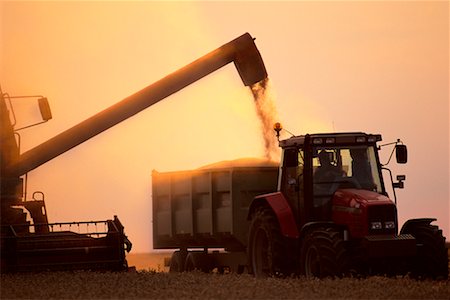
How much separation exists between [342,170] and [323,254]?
1.71 m

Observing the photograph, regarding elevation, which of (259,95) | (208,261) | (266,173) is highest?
(259,95)

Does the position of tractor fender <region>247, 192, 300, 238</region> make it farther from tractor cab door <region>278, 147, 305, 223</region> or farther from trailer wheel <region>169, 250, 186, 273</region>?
trailer wheel <region>169, 250, 186, 273</region>

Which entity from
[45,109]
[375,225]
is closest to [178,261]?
[45,109]

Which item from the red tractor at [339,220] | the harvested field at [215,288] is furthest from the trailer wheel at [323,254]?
the harvested field at [215,288]

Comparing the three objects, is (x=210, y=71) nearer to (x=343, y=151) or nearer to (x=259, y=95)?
(x=259, y=95)

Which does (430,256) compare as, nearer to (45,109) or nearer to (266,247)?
(266,247)

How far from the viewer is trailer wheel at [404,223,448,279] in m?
14.2

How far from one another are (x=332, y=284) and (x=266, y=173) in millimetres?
5254

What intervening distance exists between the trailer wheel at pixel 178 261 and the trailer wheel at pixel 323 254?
6177 mm

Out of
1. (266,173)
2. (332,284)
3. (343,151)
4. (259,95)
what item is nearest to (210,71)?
(259,95)

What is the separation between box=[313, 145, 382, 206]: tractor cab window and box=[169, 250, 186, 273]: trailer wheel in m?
6.18

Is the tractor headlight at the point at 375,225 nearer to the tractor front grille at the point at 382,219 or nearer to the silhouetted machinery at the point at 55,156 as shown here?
the tractor front grille at the point at 382,219

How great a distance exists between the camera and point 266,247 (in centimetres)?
1584

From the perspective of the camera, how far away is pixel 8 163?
2114cm
